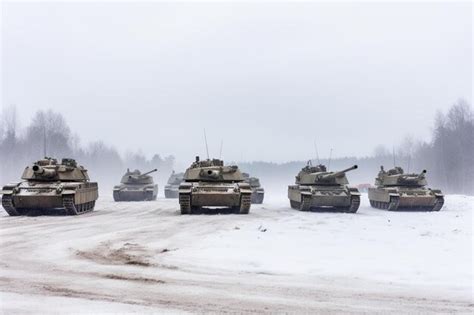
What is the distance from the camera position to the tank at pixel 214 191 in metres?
21.6

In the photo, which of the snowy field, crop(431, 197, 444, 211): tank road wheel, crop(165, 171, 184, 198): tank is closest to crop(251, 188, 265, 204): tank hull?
crop(165, 171, 184, 198): tank

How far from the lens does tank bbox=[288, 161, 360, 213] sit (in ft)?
80.1

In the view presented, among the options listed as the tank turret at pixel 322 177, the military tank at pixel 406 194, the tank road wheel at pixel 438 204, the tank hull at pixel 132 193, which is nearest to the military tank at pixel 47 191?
the tank turret at pixel 322 177

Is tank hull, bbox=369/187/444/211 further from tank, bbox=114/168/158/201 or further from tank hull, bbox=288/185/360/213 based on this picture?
tank, bbox=114/168/158/201

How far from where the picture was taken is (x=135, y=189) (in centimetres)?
3616

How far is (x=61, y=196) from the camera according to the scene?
20.9 meters

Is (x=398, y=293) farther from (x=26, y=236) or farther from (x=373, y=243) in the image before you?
(x=26, y=236)

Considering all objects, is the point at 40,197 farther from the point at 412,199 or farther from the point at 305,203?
the point at 412,199

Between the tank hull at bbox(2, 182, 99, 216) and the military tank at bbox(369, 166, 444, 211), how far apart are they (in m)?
16.0

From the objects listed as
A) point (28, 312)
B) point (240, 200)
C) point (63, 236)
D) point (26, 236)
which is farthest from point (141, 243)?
point (240, 200)

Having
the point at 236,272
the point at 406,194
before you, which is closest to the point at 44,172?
the point at 236,272

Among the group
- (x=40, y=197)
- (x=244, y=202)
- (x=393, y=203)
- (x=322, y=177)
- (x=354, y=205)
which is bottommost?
(x=393, y=203)

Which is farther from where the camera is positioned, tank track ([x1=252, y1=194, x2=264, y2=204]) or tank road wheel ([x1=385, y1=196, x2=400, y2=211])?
tank track ([x1=252, y1=194, x2=264, y2=204])

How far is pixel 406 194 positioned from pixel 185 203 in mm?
12162
